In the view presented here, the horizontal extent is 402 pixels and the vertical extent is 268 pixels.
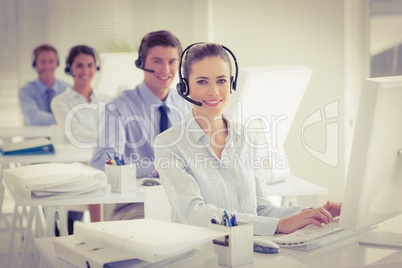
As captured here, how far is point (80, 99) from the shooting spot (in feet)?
14.0

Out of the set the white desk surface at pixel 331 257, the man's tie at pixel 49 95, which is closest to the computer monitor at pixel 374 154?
the white desk surface at pixel 331 257

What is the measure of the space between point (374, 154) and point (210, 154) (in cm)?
64

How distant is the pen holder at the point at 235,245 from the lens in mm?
1408

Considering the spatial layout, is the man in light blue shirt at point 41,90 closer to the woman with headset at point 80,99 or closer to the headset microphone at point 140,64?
the woman with headset at point 80,99

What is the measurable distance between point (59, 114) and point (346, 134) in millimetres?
2004

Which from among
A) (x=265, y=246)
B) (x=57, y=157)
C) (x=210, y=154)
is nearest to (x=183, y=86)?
(x=210, y=154)

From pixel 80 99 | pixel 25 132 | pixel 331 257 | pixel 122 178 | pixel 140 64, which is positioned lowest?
pixel 331 257

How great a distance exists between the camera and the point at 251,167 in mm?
1994

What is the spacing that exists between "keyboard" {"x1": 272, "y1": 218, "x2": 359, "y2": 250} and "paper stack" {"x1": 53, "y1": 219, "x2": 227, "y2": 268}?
0.23 metres

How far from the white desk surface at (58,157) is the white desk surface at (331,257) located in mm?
1557

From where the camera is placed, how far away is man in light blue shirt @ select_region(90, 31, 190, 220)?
2.88 metres

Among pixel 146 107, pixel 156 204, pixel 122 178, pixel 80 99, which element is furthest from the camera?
pixel 80 99

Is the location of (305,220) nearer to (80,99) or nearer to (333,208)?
(333,208)

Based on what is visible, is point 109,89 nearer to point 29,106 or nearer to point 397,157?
point 29,106
